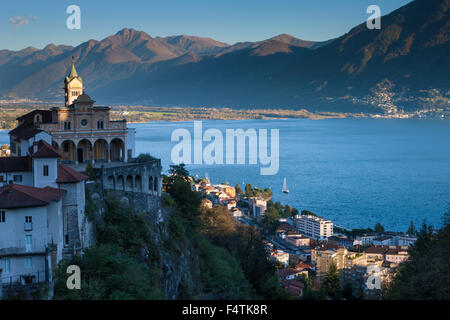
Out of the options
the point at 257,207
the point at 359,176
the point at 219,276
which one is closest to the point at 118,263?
the point at 219,276

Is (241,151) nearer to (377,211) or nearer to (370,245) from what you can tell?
(377,211)

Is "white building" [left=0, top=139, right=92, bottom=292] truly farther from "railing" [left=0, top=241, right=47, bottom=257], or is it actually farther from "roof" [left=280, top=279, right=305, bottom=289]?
"roof" [left=280, top=279, right=305, bottom=289]

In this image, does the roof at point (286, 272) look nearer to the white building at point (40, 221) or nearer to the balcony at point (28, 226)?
the white building at point (40, 221)

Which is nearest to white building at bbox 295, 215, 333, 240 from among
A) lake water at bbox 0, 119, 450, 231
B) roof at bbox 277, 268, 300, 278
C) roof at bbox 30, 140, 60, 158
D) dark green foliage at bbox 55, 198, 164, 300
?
lake water at bbox 0, 119, 450, 231

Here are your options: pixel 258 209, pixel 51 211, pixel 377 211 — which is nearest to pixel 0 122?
pixel 258 209

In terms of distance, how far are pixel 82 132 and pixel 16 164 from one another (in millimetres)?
9441

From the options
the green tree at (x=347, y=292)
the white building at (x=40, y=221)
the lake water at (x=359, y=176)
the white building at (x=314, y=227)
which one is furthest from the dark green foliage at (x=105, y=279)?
the lake water at (x=359, y=176)

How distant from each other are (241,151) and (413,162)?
129 ft

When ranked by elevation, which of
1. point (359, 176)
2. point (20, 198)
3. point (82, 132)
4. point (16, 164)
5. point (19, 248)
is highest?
point (82, 132)

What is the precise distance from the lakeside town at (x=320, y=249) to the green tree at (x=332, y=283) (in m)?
0.45

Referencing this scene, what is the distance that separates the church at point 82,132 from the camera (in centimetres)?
2758

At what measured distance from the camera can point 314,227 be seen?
5906 centimetres

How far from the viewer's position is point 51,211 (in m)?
16.1

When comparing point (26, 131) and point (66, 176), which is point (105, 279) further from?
point (26, 131)
